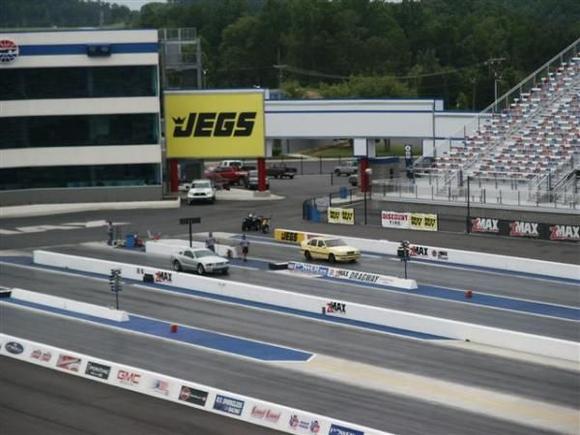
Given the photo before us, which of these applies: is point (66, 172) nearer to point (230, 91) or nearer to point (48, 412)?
point (230, 91)

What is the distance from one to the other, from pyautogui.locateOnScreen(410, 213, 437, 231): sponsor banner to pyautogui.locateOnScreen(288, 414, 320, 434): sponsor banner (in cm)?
3836

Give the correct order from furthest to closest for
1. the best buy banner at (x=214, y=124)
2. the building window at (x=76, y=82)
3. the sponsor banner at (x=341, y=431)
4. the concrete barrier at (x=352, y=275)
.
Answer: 1. the best buy banner at (x=214, y=124)
2. the building window at (x=76, y=82)
3. the concrete barrier at (x=352, y=275)
4. the sponsor banner at (x=341, y=431)

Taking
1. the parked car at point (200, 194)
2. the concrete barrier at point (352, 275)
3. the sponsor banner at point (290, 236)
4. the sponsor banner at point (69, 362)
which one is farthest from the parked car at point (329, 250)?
the parked car at point (200, 194)

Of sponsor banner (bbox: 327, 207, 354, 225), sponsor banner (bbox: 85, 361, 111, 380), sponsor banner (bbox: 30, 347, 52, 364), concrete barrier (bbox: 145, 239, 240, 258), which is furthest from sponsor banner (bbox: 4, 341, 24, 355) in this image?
sponsor banner (bbox: 327, 207, 354, 225)

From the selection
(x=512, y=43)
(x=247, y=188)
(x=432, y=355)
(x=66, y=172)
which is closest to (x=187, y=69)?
(x=247, y=188)

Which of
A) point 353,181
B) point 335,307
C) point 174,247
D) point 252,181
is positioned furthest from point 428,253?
point 353,181

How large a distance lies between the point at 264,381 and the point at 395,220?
34552 mm

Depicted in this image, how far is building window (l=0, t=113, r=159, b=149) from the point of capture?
281ft

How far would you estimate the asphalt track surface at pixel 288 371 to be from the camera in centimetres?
3347

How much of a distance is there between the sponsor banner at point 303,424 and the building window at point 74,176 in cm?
5668

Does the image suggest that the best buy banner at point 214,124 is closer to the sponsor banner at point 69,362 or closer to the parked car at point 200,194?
the parked car at point 200,194

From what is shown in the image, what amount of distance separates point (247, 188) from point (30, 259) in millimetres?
37038

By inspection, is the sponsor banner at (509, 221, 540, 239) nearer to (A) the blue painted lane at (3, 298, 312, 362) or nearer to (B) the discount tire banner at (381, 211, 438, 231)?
(B) the discount tire banner at (381, 211, 438, 231)

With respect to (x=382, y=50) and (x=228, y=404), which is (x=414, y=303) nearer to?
(x=228, y=404)
